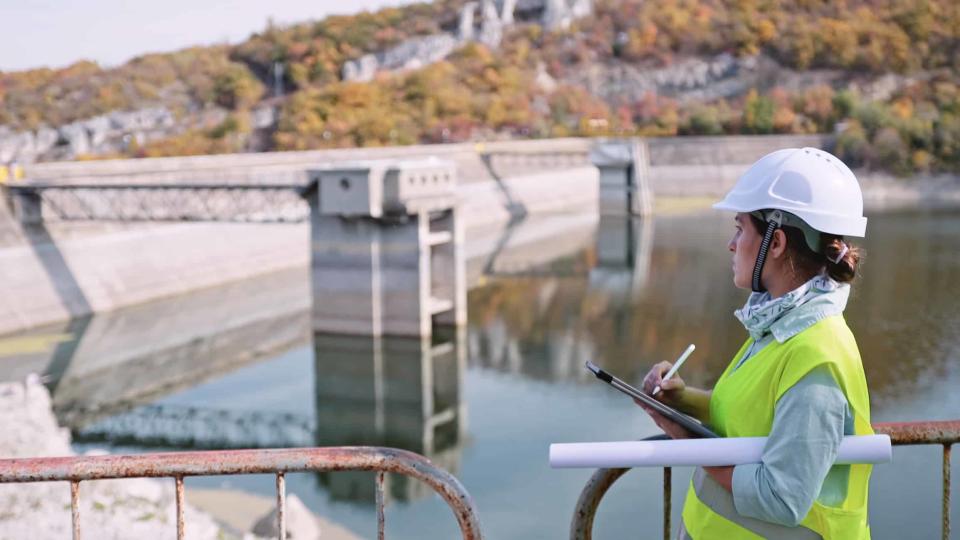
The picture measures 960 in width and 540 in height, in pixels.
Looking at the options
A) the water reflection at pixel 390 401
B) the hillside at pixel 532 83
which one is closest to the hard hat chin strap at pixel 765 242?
the water reflection at pixel 390 401

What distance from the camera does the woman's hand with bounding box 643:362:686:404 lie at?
103 inches

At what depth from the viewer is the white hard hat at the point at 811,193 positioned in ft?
7.47

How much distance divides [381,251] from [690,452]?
20.1 metres

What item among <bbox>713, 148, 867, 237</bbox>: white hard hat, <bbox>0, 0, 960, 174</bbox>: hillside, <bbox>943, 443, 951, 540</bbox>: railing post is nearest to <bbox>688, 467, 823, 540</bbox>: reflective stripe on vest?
<bbox>713, 148, 867, 237</bbox>: white hard hat

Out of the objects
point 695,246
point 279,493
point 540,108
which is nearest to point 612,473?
point 279,493

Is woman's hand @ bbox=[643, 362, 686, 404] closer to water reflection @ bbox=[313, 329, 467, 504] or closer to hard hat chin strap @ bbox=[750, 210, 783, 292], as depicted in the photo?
hard hat chin strap @ bbox=[750, 210, 783, 292]

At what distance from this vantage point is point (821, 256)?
235cm

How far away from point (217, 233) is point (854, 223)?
28907 mm

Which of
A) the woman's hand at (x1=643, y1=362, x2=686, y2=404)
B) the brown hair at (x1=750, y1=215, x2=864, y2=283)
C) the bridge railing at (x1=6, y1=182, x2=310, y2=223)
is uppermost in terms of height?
the brown hair at (x1=750, y1=215, x2=864, y2=283)

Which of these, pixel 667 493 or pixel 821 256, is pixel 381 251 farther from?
pixel 821 256

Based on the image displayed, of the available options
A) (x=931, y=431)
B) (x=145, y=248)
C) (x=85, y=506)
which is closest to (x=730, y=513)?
(x=931, y=431)

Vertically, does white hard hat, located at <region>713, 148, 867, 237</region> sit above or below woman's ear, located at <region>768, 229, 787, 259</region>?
above

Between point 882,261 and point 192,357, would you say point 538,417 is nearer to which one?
point 192,357

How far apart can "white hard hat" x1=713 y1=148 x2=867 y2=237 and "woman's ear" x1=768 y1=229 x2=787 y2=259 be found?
6 cm
